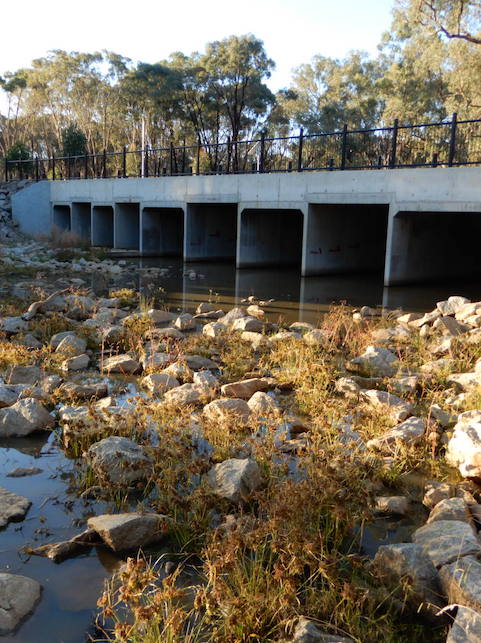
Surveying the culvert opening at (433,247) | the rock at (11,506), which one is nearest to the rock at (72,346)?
the rock at (11,506)

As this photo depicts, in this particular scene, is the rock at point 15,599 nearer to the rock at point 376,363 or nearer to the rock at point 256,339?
the rock at point 376,363

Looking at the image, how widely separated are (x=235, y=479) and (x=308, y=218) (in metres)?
12.5

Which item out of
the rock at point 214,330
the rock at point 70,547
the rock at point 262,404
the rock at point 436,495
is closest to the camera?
the rock at point 70,547

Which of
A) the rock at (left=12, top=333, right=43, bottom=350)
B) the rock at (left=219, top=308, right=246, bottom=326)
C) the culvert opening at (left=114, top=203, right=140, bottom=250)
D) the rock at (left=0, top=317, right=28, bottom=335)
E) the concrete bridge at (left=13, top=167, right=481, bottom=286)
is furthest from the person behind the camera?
the culvert opening at (left=114, top=203, right=140, bottom=250)

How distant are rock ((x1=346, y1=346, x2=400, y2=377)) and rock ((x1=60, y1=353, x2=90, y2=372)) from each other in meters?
3.34

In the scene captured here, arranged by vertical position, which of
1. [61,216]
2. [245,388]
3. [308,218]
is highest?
[308,218]

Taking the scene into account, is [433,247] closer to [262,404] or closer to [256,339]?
[256,339]

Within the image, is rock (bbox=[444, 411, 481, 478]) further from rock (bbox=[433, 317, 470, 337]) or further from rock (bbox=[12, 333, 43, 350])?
rock (bbox=[12, 333, 43, 350])

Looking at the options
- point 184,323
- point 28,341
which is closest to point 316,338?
point 184,323

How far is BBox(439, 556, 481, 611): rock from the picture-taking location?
9.54 ft

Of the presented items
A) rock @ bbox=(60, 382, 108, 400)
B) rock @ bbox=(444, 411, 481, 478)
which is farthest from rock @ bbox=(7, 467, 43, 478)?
rock @ bbox=(444, 411, 481, 478)

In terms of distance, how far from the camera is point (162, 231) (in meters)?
23.5

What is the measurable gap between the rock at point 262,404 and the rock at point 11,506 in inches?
86.3

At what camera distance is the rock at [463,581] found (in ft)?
9.54
